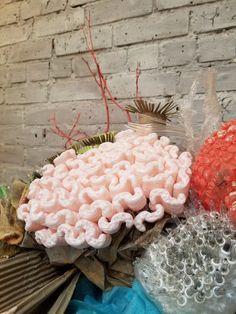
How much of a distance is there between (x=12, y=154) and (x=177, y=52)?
2.30 ft

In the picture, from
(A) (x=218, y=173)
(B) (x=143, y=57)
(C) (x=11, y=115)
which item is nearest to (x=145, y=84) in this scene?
(B) (x=143, y=57)

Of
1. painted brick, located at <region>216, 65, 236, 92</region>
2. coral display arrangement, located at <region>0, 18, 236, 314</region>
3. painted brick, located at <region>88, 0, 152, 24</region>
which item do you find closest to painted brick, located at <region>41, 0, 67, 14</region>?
painted brick, located at <region>88, 0, 152, 24</region>

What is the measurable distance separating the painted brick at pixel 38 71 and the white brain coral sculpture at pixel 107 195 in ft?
2.73

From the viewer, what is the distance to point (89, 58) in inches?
Answer: 47.8

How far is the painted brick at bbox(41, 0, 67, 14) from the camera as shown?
1267 mm

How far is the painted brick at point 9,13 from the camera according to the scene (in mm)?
1398

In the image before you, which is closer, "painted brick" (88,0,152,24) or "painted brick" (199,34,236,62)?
"painted brick" (199,34,236,62)

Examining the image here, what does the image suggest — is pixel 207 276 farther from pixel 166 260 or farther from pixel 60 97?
pixel 60 97

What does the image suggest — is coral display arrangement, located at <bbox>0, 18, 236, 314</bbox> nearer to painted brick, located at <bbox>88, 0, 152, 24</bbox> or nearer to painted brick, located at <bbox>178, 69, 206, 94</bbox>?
painted brick, located at <bbox>178, 69, 206, 94</bbox>

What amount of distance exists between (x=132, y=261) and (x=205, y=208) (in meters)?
0.11

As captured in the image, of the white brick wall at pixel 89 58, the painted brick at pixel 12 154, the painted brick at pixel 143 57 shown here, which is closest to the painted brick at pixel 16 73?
the white brick wall at pixel 89 58

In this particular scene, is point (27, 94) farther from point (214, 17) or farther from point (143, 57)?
point (214, 17)

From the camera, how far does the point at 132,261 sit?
499mm

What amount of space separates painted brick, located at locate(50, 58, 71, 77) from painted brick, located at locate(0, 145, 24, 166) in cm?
29
